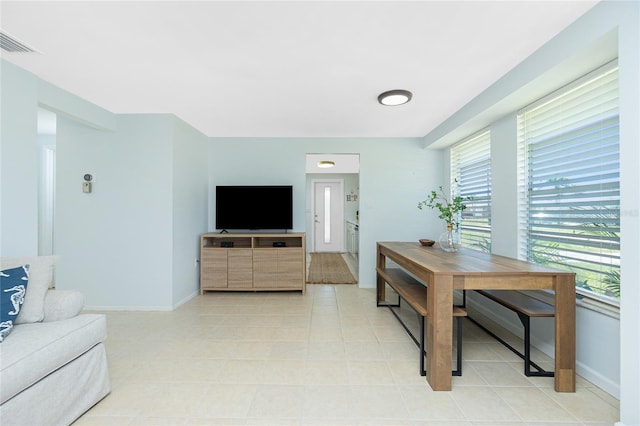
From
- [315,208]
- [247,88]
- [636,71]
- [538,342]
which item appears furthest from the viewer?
[315,208]

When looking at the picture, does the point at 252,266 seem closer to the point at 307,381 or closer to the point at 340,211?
the point at 307,381

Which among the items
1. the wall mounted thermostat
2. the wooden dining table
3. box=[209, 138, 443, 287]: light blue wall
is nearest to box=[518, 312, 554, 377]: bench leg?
the wooden dining table

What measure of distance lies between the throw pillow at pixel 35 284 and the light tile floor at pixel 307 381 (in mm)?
642

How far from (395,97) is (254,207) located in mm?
2461

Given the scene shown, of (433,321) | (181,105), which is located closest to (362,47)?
(433,321)

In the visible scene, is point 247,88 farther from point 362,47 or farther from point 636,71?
point 636,71

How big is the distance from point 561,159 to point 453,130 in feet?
4.23

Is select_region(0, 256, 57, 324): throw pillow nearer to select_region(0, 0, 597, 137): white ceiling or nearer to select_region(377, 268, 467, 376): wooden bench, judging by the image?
select_region(0, 0, 597, 137): white ceiling

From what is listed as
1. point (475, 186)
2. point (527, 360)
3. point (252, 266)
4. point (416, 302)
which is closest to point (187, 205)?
point (252, 266)

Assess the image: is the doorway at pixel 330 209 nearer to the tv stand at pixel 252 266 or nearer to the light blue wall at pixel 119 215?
the tv stand at pixel 252 266

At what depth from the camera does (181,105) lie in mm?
2949

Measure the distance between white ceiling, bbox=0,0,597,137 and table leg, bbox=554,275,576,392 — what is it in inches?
62.3

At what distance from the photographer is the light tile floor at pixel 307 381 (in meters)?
1.53

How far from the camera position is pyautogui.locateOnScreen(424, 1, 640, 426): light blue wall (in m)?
1.30
